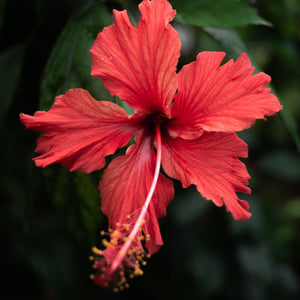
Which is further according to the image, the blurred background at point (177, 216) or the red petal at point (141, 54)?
the blurred background at point (177, 216)

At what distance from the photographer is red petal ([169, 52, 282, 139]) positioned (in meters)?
0.71

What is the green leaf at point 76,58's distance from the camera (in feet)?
2.84

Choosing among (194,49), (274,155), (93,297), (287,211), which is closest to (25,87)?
(194,49)

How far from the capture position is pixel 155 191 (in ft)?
2.66

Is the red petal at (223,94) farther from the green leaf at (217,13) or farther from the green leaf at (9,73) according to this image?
the green leaf at (9,73)

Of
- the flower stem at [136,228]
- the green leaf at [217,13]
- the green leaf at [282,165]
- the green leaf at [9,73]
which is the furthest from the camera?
the green leaf at [282,165]

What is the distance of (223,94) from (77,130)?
1.06 ft

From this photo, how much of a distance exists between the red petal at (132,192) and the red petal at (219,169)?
0.07m

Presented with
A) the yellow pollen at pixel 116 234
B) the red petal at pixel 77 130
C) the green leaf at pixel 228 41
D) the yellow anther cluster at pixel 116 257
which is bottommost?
the yellow anther cluster at pixel 116 257

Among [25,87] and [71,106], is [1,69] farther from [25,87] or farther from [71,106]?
[71,106]

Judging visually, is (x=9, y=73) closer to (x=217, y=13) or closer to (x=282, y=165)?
(x=217, y=13)

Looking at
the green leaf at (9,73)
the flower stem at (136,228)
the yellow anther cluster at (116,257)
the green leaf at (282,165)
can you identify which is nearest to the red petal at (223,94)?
the flower stem at (136,228)

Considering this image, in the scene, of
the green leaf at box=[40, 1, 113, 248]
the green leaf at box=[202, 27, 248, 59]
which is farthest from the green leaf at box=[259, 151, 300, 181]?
the green leaf at box=[40, 1, 113, 248]

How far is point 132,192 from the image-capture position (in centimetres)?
79
